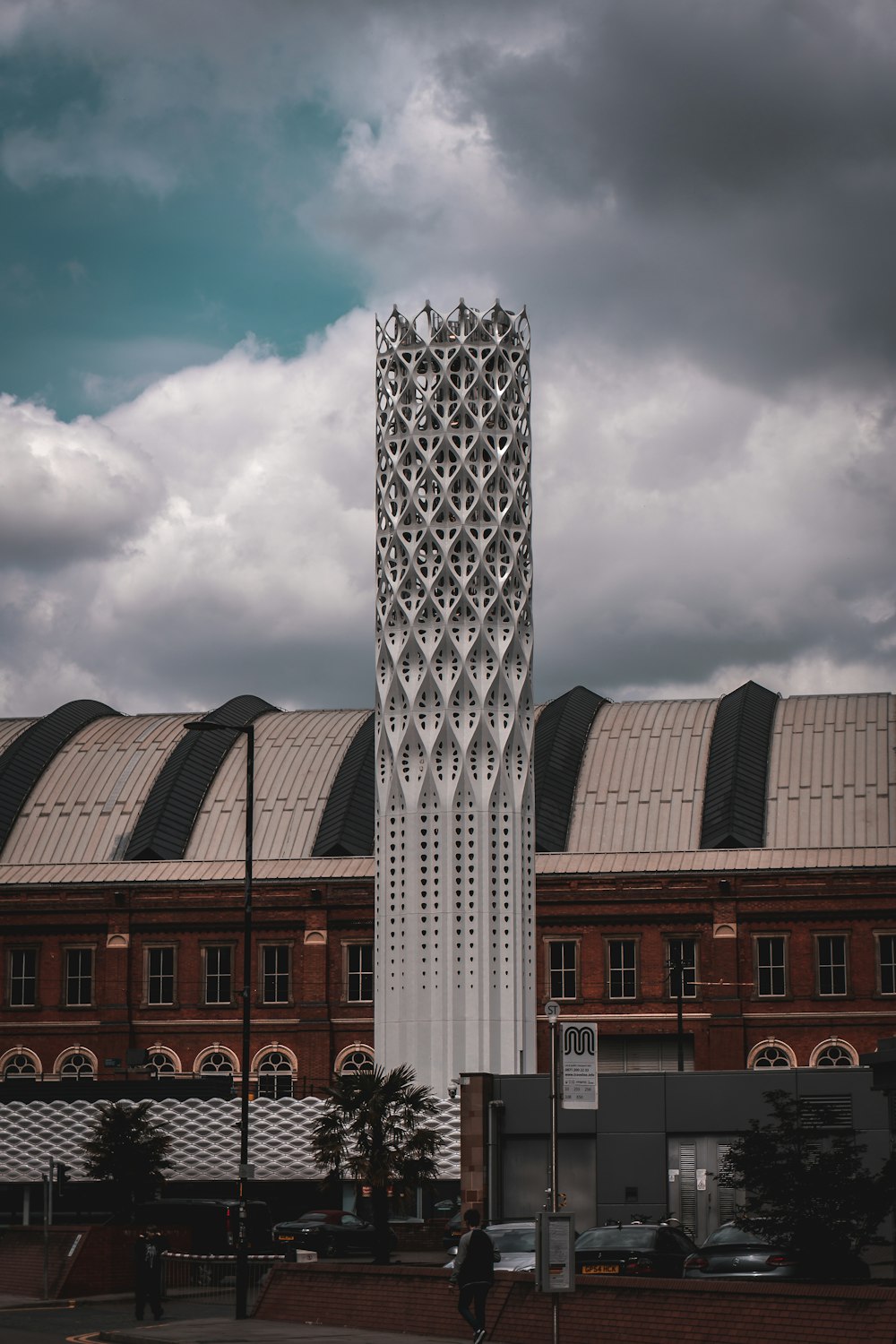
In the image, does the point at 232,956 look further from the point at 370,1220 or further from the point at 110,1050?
the point at 370,1220

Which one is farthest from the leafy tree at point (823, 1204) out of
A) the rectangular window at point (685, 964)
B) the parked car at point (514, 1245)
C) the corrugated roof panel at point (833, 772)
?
the corrugated roof panel at point (833, 772)

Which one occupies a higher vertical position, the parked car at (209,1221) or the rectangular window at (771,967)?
the rectangular window at (771,967)

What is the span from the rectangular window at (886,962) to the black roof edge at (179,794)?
27261 millimetres

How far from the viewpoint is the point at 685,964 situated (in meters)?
71.6

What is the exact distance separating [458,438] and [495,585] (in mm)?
5057

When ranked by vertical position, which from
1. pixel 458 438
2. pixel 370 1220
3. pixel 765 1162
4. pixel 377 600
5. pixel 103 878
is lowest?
pixel 370 1220

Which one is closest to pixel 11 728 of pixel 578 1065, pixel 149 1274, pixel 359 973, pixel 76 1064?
pixel 76 1064

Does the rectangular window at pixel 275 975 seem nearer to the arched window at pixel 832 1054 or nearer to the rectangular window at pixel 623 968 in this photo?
the rectangular window at pixel 623 968

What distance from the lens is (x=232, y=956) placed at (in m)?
75.9

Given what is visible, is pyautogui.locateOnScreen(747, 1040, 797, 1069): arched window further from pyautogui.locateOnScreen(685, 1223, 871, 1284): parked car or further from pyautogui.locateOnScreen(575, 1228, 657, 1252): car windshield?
pyautogui.locateOnScreen(685, 1223, 871, 1284): parked car

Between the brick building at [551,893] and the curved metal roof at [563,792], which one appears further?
the curved metal roof at [563,792]

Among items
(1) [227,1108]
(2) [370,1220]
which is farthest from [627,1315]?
(1) [227,1108]

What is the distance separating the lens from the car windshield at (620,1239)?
3331 cm

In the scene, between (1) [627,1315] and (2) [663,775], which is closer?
(1) [627,1315]
